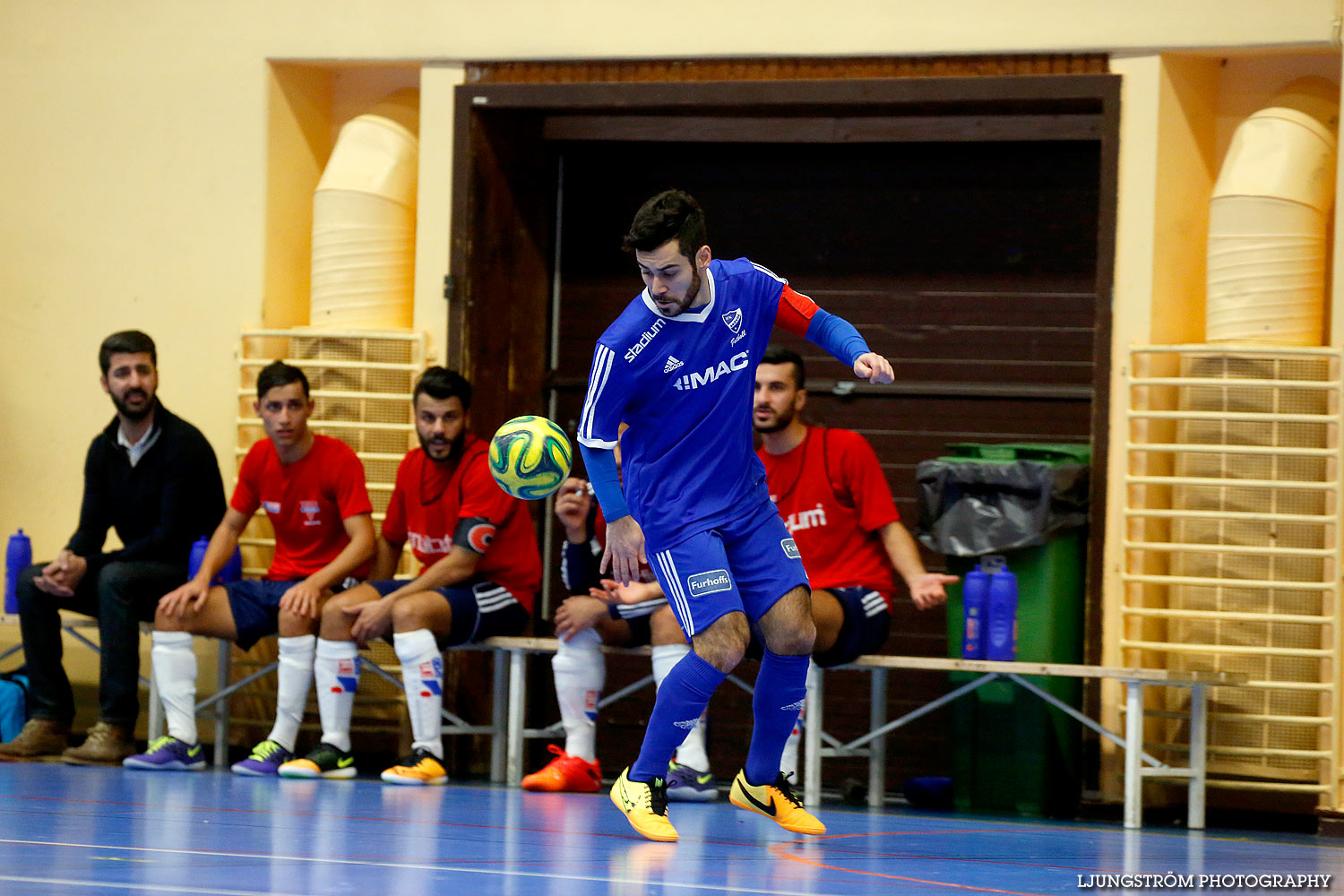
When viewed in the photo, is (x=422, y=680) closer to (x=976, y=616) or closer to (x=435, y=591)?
(x=435, y=591)

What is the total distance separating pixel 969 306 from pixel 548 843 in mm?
4179

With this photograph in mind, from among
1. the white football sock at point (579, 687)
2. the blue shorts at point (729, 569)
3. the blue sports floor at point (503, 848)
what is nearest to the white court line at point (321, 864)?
the blue sports floor at point (503, 848)

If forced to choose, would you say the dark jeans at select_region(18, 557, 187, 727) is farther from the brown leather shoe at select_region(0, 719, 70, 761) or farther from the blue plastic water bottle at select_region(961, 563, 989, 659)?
the blue plastic water bottle at select_region(961, 563, 989, 659)

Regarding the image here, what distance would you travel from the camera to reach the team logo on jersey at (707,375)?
5180 mm

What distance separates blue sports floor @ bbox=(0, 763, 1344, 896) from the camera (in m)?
4.14

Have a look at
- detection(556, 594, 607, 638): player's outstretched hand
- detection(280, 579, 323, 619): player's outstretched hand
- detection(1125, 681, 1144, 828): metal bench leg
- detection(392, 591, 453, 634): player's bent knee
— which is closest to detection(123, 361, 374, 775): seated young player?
detection(280, 579, 323, 619): player's outstretched hand

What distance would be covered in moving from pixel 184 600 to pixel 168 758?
2.28 feet

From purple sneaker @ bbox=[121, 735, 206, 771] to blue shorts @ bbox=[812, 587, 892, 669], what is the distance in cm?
284

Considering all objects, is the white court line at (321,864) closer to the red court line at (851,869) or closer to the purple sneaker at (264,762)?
the red court line at (851,869)

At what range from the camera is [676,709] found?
5129mm

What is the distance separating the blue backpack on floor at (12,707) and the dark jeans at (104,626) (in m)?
0.09

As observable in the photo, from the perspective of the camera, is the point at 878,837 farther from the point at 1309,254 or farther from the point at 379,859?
the point at 1309,254

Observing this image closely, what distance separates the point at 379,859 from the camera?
178 inches

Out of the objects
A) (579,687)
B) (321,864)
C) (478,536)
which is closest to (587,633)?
(579,687)
